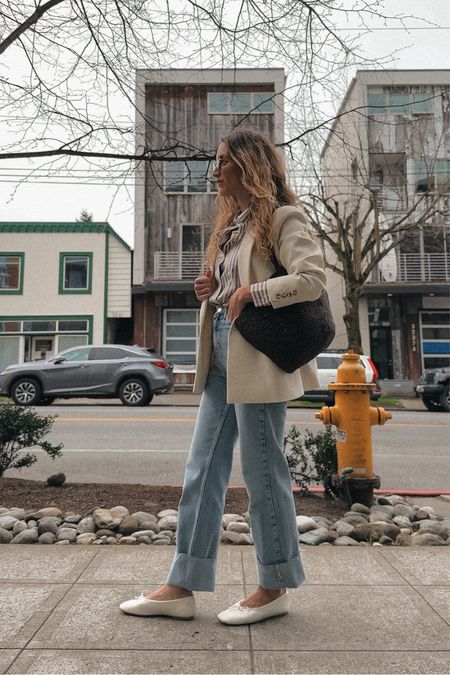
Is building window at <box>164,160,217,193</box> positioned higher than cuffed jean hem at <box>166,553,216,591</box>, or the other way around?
building window at <box>164,160,217,193</box>

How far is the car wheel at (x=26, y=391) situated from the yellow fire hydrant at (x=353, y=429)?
1119 cm

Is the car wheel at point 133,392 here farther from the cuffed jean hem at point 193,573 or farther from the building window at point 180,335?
the cuffed jean hem at point 193,573

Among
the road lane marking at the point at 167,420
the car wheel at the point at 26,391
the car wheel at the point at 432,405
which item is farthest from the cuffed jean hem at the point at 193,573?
the car wheel at the point at 432,405

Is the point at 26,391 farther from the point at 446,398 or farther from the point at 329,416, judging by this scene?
the point at 329,416

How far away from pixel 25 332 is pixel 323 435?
19.9 m

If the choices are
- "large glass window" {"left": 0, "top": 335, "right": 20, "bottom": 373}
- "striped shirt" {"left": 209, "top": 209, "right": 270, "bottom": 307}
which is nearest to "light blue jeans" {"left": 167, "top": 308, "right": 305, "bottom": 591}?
"striped shirt" {"left": 209, "top": 209, "right": 270, "bottom": 307}

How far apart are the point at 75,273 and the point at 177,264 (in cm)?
432

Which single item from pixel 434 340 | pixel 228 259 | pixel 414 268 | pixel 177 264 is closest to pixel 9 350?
pixel 177 264

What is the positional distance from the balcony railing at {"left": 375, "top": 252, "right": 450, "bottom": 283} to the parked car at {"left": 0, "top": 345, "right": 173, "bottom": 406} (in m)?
12.5

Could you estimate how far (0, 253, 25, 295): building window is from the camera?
22.9 metres

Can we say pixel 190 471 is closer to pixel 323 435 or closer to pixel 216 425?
pixel 216 425

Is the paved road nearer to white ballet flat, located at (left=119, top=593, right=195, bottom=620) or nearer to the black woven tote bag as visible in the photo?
white ballet flat, located at (left=119, top=593, right=195, bottom=620)

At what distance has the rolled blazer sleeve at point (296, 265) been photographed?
2078 millimetres

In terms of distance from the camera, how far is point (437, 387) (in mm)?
14844
